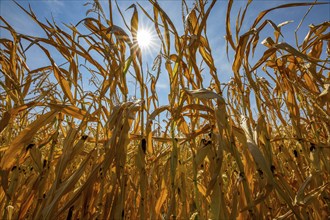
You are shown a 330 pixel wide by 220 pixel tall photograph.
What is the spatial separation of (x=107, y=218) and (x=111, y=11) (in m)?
0.75

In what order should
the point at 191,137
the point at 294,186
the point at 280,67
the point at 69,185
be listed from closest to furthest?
1. the point at 69,185
2. the point at 191,137
3. the point at 280,67
4. the point at 294,186

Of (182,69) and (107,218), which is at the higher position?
(182,69)

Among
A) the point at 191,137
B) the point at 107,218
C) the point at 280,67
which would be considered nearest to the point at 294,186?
the point at 280,67

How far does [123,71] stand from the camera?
0.94 m

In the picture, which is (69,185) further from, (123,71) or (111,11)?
(111,11)

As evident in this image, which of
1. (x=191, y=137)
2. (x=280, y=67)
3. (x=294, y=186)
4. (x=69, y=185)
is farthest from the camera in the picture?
(x=294, y=186)

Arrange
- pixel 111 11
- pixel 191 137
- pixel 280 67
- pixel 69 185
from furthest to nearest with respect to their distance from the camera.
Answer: pixel 280 67, pixel 191 137, pixel 111 11, pixel 69 185

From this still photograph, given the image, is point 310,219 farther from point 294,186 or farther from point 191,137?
point 191,137

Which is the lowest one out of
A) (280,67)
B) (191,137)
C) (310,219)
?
(310,219)

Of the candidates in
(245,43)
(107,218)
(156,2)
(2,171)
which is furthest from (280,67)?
(2,171)

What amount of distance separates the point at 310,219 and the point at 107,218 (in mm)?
892

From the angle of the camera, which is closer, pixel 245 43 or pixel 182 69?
pixel 245 43

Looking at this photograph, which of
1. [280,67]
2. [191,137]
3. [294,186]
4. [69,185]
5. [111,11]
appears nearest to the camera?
[69,185]

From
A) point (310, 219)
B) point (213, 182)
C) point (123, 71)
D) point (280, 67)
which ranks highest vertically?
point (280, 67)
